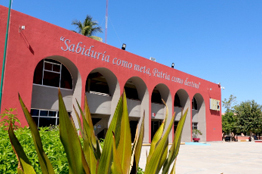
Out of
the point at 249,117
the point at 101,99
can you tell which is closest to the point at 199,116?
the point at 101,99

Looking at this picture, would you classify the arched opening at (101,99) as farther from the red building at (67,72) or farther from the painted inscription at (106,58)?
the painted inscription at (106,58)

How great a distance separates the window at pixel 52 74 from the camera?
1585cm

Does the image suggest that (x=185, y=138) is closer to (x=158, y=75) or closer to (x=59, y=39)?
(x=158, y=75)

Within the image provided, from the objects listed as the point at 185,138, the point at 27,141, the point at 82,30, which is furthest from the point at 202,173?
the point at 82,30

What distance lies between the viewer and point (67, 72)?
17438 mm

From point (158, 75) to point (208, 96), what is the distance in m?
10.7

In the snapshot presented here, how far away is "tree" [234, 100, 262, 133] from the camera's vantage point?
44281mm

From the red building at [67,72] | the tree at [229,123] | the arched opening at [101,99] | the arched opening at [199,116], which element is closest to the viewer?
the red building at [67,72]

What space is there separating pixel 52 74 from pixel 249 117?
1559 inches

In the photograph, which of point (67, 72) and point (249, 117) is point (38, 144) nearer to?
point (67, 72)

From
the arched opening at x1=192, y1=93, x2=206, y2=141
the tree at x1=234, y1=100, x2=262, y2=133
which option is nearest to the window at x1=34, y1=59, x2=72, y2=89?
the arched opening at x1=192, y1=93, x2=206, y2=141

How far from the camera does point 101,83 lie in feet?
79.0

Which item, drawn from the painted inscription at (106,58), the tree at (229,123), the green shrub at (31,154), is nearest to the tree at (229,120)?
the tree at (229,123)

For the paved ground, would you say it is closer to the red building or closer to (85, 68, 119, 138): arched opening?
(85, 68, 119, 138): arched opening
